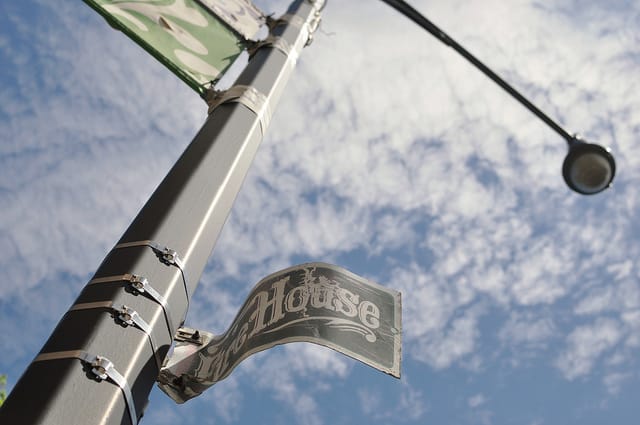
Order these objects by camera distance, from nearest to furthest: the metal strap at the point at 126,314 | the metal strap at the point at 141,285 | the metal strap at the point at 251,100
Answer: the metal strap at the point at 126,314
the metal strap at the point at 141,285
the metal strap at the point at 251,100

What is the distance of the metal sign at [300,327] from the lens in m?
2.71

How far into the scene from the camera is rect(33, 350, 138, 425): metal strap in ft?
6.63

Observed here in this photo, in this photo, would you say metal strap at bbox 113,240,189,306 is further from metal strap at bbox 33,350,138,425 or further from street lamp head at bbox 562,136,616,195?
street lamp head at bbox 562,136,616,195

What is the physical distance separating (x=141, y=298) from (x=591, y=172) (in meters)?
3.78

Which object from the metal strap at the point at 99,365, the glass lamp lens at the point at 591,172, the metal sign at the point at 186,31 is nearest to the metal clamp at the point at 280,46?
the metal sign at the point at 186,31

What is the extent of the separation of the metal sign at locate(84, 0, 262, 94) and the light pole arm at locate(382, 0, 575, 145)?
1577 millimetres

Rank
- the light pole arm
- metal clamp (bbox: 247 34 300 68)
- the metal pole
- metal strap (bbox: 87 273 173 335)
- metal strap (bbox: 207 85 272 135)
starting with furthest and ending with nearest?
metal clamp (bbox: 247 34 300 68), the light pole arm, metal strap (bbox: 207 85 272 135), metal strap (bbox: 87 273 173 335), the metal pole

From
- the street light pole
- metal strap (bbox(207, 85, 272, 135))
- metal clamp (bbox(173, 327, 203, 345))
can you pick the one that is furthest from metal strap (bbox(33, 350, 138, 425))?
the street light pole

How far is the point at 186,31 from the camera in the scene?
5109 mm

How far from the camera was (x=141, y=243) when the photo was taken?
8.51 ft

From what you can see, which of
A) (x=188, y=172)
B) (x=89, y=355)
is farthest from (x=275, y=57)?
(x=89, y=355)

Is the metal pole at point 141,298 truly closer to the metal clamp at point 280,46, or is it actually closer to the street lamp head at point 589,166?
the metal clamp at point 280,46

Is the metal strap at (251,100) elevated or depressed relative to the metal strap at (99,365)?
elevated

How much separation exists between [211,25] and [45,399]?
434cm
